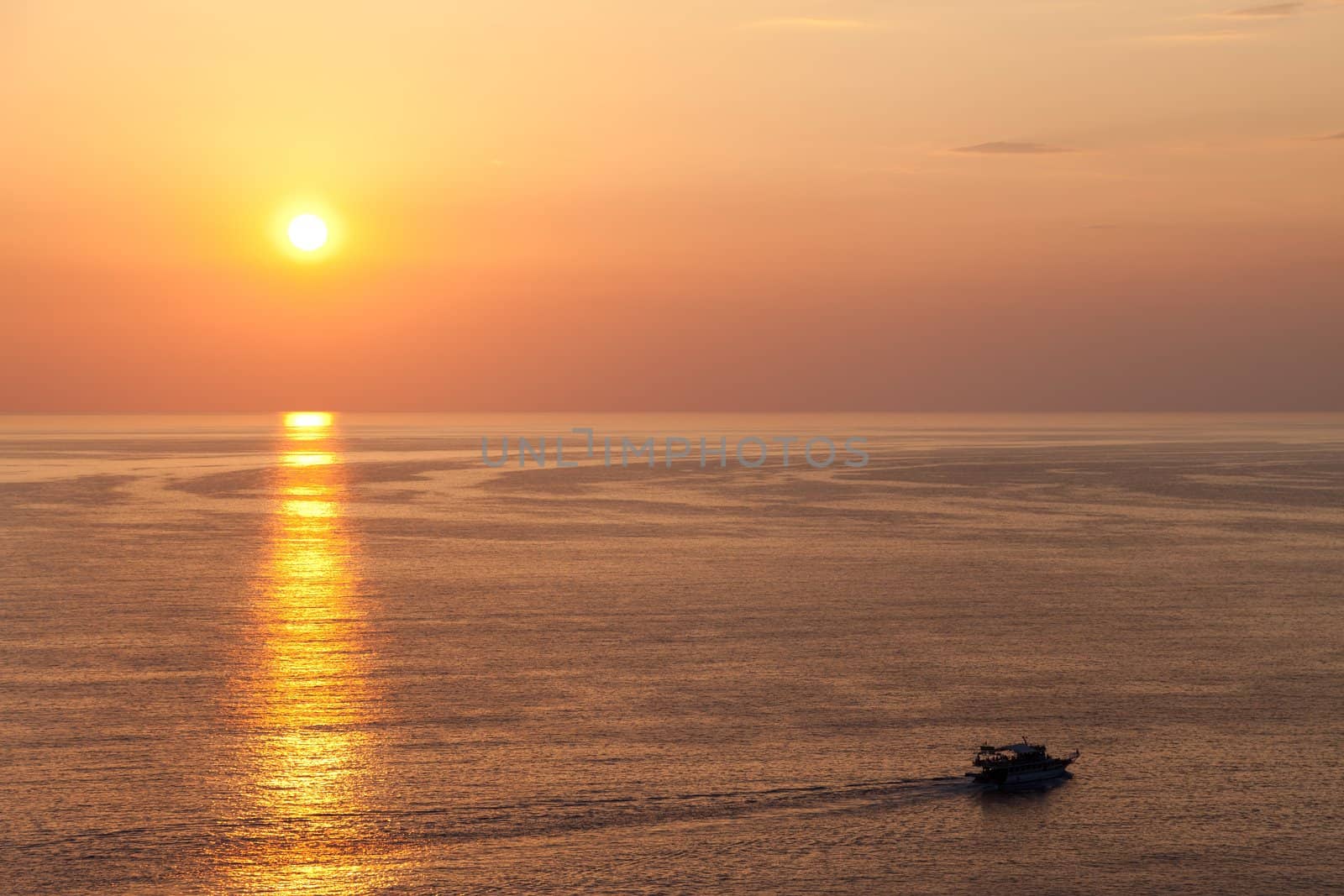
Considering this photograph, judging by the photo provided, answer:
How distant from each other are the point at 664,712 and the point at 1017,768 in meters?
11.1

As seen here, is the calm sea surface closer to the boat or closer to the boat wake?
the boat wake

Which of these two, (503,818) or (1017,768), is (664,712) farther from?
(1017,768)

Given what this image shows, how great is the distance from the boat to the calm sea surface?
55cm

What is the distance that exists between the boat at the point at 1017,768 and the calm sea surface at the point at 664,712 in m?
0.55

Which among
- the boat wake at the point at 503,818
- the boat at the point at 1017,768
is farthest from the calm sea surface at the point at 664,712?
the boat at the point at 1017,768

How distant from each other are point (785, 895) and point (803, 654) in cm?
2113

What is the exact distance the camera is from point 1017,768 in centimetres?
3509

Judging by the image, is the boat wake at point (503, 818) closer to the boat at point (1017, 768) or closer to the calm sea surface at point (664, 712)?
the calm sea surface at point (664, 712)

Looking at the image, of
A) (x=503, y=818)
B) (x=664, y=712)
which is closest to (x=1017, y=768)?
(x=664, y=712)

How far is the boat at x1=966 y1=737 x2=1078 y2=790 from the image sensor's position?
1380 inches

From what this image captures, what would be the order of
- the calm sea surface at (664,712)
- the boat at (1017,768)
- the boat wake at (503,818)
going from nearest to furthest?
1. the calm sea surface at (664,712)
2. the boat wake at (503,818)
3. the boat at (1017,768)

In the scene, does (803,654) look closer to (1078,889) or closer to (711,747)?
(711,747)

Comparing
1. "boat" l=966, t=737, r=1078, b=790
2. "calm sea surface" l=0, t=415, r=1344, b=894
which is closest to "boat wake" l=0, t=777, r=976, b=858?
"calm sea surface" l=0, t=415, r=1344, b=894

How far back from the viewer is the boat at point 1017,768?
35.0 m
